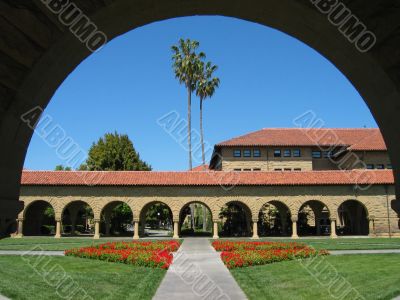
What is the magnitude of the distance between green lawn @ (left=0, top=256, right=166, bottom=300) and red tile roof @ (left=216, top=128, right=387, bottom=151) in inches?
1428

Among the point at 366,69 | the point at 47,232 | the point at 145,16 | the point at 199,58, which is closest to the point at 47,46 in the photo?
the point at 145,16

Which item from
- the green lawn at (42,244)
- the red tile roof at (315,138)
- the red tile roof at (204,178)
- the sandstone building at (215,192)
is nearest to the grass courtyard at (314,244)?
the green lawn at (42,244)

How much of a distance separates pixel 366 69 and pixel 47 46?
2.45 m

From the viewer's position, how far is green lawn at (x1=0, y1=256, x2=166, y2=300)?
9148 mm

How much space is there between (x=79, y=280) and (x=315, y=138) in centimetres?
4564

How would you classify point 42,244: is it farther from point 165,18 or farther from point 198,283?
point 165,18

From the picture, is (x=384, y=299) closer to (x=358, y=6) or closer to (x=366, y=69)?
(x=366, y=69)

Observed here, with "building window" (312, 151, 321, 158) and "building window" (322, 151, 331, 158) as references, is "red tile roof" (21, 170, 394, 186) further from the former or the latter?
"building window" (322, 151, 331, 158)

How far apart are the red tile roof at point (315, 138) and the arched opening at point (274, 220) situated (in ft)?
30.7

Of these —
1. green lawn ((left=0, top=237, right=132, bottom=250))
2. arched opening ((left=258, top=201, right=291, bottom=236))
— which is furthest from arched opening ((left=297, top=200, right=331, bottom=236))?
green lawn ((left=0, top=237, right=132, bottom=250))

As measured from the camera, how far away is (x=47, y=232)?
46.0m

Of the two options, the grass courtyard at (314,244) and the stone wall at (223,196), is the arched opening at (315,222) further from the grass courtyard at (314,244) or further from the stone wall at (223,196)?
the grass courtyard at (314,244)

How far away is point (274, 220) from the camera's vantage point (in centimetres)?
4409

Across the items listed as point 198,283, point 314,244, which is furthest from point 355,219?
point 198,283
